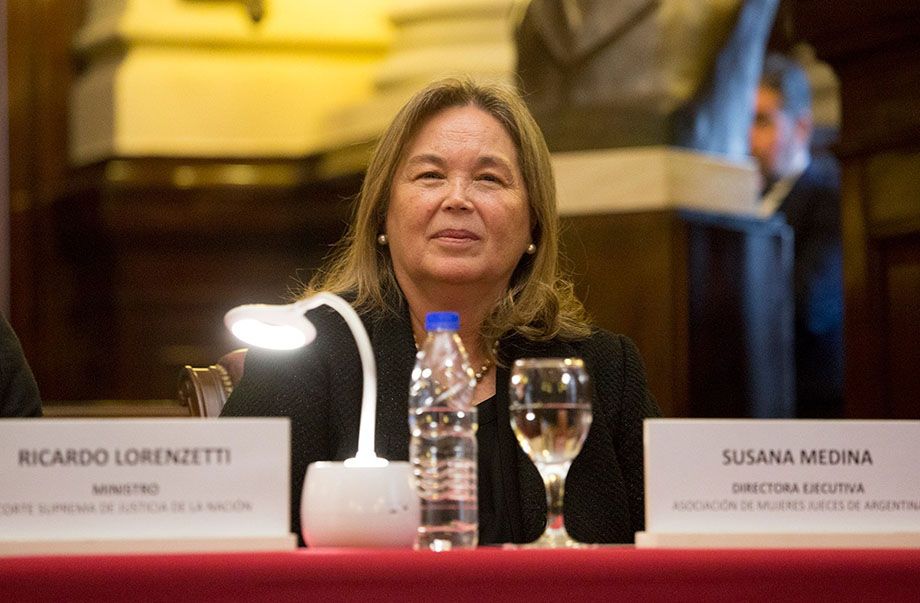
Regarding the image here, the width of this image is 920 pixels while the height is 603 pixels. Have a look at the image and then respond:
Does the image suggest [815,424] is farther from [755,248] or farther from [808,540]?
[755,248]

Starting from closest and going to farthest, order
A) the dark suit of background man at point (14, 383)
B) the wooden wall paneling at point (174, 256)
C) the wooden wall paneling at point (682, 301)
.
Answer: the dark suit of background man at point (14, 383)
the wooden wall paneling at point (682, 301)
the wooden wall paneling at point (174, 256)

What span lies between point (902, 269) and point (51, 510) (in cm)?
271

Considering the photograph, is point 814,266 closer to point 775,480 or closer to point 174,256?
point 174,256

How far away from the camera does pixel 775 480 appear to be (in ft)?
4.31

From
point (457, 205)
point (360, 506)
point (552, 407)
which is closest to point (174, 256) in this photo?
point (457, 205)

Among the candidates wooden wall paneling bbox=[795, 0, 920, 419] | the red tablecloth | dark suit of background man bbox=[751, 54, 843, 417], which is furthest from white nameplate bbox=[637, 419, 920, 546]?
dark suit of background man bbox=[751, 54, 843, 417]

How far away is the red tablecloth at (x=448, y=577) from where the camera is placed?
44.5 inches

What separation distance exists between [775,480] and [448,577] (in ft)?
1.11

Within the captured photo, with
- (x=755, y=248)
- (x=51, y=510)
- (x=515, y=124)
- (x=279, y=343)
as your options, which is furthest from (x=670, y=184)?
(x=51, y=510)

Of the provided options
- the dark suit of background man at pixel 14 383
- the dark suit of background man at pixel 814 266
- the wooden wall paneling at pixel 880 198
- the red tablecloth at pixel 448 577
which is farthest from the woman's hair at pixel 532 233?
the dark suit of background man at pixel 814 266

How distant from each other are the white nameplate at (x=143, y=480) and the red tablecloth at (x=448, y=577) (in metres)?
0.08

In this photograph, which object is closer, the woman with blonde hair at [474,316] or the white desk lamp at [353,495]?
the white desk lamp at [353,495]

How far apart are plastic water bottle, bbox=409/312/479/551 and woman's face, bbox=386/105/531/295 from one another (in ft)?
2.21

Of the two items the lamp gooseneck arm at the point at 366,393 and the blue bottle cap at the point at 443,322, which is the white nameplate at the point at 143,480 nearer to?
the lamp gooseneck arm at the point at 366,393
